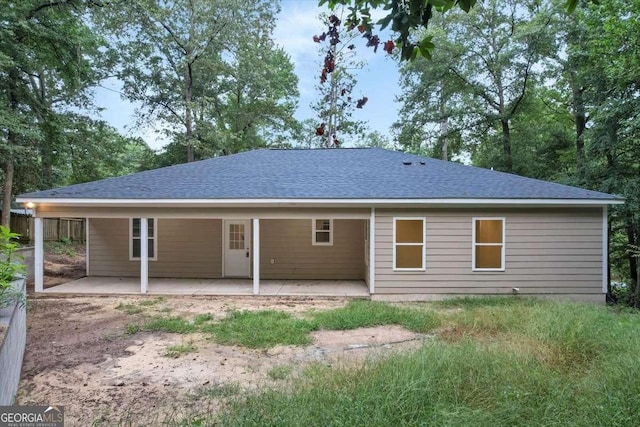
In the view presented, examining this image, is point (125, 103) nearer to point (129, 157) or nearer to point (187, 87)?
point (187, 87)

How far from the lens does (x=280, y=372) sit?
4137 mm

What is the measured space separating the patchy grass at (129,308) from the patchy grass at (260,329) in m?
1.98

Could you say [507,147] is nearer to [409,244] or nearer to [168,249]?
[409,244]

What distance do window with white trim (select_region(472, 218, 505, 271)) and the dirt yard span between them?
3.61 meters

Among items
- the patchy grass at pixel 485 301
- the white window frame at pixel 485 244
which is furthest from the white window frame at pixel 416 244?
the white window frame at pixel 485 244

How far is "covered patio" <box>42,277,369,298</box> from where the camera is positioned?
8.79 metres

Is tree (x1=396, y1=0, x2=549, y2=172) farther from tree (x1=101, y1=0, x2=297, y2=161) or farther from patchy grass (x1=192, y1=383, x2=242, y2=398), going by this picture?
patchy grass (x1=192, y1=383, x2=242, y2=398)

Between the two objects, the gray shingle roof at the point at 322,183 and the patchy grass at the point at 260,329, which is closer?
the patchy grass at the point at 260,329

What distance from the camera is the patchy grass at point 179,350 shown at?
16.1ft

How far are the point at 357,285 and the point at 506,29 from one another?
1465 centimetres

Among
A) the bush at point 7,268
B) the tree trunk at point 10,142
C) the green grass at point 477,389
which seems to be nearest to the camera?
the green grass at point 477,389

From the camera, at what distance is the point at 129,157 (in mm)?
28359

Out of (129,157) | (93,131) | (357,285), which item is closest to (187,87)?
(93,131)

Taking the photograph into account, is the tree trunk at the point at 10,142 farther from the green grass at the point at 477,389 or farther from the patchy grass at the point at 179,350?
the green grass at the point at 477,389
